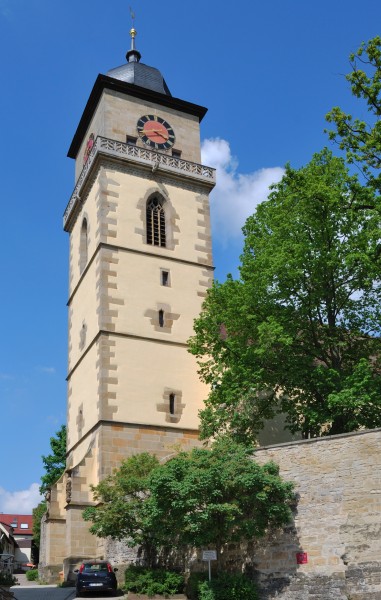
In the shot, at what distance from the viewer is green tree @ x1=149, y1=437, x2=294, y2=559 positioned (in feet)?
53.3

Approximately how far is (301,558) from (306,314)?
22.8 ft

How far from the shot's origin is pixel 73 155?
35.0m

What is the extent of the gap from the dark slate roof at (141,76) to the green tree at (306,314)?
1328cm

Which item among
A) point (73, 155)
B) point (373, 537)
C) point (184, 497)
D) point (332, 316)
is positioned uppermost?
point (73, 155)

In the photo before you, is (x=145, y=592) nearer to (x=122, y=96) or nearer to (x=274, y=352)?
(x=274, y=352)

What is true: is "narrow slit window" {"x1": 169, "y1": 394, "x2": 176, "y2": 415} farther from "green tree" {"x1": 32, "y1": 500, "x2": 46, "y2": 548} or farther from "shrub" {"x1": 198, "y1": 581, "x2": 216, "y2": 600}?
"green tree" {"x1": 32, "y1": 500, "x2": 46, "y2": 548}

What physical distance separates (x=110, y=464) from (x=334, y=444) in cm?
947

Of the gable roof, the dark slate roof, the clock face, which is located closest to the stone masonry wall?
the clock face

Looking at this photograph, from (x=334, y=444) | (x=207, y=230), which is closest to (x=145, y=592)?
(x=334, y=444)

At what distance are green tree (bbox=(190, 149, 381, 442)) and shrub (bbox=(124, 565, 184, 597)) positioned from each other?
4682 mm

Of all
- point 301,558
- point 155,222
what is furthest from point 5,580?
point 155,222

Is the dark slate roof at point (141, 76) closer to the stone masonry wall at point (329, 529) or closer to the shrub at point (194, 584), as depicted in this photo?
the stone masonry wall at point (329, 529)

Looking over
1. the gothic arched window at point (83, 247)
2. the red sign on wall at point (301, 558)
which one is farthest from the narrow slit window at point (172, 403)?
the red sign on wall at point (301, 558)

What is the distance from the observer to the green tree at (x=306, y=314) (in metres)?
19.3
